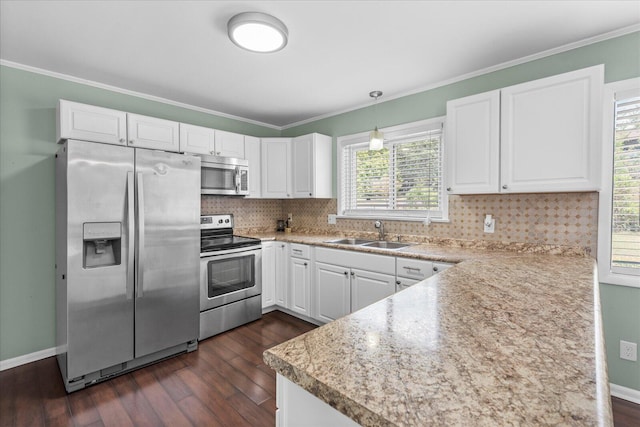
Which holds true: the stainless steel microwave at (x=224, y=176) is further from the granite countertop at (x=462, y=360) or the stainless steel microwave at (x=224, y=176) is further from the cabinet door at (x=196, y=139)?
the granite countertop at (x=462, y=360)

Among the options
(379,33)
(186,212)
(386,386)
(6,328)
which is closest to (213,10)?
(379,33)

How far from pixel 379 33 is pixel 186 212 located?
6.75 feet

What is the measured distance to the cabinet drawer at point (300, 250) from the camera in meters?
3.27

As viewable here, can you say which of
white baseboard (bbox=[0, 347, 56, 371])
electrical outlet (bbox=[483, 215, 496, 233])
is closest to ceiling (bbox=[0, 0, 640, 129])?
electrical outlet (bbox=[483, 215, 496, 233])

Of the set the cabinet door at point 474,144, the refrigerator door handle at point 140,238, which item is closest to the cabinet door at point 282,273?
the refrigerator door handle at point 140,238

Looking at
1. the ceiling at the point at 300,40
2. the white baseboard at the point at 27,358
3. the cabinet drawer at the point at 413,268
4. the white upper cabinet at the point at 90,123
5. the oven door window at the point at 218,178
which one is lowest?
the white baseboard at the point at 27,358

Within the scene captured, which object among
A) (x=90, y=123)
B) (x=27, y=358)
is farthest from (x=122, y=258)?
(x=27, y=358)

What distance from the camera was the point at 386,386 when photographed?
0.60m

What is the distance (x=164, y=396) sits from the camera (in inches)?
80.8

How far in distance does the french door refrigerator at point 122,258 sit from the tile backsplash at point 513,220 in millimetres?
1032

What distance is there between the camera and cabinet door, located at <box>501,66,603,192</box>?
193 cm

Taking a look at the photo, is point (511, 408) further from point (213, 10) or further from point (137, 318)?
point (137, 318)

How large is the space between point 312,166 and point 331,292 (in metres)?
1.52

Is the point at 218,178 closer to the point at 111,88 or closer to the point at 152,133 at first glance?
the point at 152,133
